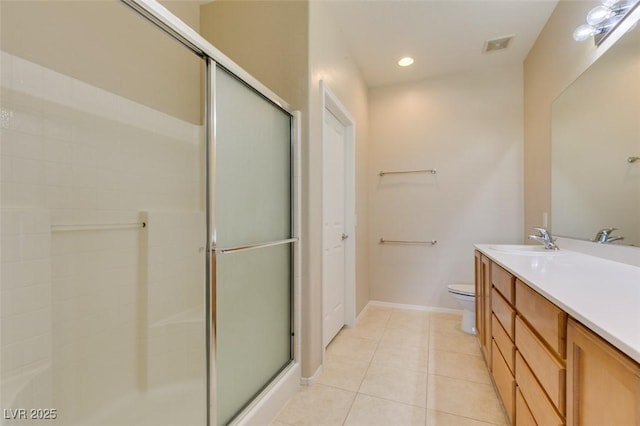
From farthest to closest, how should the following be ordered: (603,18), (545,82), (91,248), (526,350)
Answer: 1. (545,82)
2. (603,18)
3. (91,248)
4. (526,350)

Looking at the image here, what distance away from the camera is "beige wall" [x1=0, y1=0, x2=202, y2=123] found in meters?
1.23

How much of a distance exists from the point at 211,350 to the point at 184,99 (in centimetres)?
158

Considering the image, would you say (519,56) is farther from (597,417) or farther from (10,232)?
(10,232)

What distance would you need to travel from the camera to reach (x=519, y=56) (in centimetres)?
280

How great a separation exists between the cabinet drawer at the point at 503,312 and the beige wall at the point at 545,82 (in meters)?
1.00

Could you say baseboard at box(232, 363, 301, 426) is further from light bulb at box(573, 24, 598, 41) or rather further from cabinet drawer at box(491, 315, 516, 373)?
light bulb at box(573, 24, 598, 41)

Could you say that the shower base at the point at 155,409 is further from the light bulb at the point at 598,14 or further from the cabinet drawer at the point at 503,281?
the light bulb at the point at 598,14

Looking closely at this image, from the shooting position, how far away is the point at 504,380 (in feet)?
4.88

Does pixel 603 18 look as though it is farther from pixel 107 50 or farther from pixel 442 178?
pixel 107 50

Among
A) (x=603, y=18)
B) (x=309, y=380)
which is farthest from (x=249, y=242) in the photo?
(x=603, y=18)

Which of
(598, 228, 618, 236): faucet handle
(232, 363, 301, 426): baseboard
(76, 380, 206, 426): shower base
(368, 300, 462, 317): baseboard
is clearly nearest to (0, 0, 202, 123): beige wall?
(76, 380, 206, 426): shower base

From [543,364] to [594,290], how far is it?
0.31 metres

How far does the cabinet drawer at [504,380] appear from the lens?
135cm

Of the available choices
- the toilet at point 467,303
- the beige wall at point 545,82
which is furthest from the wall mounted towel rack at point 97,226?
the beige wall at point 545,82
